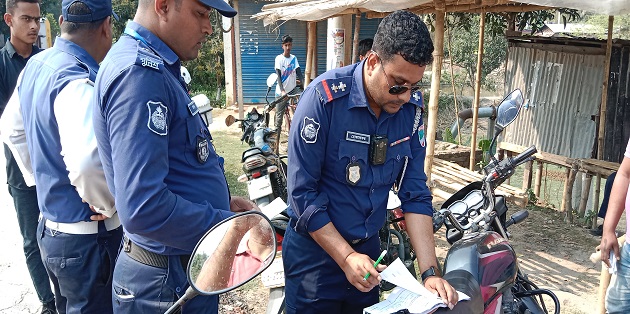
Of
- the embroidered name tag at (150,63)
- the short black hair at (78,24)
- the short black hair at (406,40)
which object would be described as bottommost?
the embroidered name tag at (150,63)

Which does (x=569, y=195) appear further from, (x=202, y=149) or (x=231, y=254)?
(x=231, y=254)

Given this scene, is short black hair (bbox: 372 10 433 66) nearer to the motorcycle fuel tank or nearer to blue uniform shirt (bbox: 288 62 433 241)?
blue uniform shirt (bbox: 288 62 433 241)

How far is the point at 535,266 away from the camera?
4812 millimetres

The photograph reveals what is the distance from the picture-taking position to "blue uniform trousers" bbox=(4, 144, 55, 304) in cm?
318

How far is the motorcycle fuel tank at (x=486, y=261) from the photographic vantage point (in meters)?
1.93

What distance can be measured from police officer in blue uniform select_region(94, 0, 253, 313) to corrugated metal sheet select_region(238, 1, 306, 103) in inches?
519

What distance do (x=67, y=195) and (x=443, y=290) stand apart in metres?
1.57

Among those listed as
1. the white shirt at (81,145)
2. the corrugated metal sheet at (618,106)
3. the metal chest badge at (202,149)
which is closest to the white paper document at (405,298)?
the metal chest badge at (202,149)

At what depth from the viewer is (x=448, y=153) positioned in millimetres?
8023

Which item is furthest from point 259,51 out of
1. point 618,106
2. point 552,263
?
point 552,263

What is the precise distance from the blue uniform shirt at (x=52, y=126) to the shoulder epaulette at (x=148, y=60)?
0.77 m

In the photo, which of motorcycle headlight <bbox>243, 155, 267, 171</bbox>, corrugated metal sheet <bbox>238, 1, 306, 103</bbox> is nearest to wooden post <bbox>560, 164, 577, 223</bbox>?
motorcycle headlight <bbox>243, 155, 267, 171</bbox>

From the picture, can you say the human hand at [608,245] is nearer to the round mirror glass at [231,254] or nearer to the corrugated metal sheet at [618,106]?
the round mirror glass at [231,254]

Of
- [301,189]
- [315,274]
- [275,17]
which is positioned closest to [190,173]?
[301,189]
